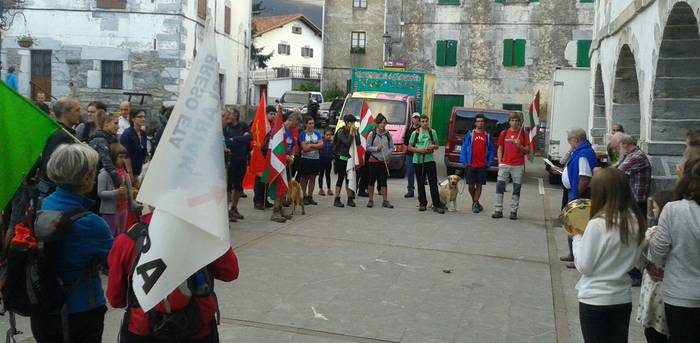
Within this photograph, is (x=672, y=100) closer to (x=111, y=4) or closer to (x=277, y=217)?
(x=277, y=217)

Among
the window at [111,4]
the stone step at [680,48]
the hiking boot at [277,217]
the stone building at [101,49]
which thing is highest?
the window at [111,4]

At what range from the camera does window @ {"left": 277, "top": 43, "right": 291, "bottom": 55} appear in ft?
230

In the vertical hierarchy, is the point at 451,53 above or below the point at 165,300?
above

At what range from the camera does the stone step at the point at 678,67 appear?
9.34m

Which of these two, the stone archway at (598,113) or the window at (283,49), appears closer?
the stone archway at (598,113)

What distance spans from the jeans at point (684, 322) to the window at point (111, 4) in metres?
25.7

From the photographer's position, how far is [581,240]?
14.4ft

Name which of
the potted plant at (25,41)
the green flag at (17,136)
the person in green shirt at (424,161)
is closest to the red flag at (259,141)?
the person in green shirt at (424,161)

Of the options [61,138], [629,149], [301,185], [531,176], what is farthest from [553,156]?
[61,138]

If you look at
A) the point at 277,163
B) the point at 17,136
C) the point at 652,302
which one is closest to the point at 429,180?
the point at 277,163

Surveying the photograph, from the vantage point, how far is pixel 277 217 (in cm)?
1181

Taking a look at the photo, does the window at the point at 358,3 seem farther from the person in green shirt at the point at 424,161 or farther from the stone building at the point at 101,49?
the person in green shirt at the point at 424,161

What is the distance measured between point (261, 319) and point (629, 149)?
4.70 metres

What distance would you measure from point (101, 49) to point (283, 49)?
4377 centimetres
